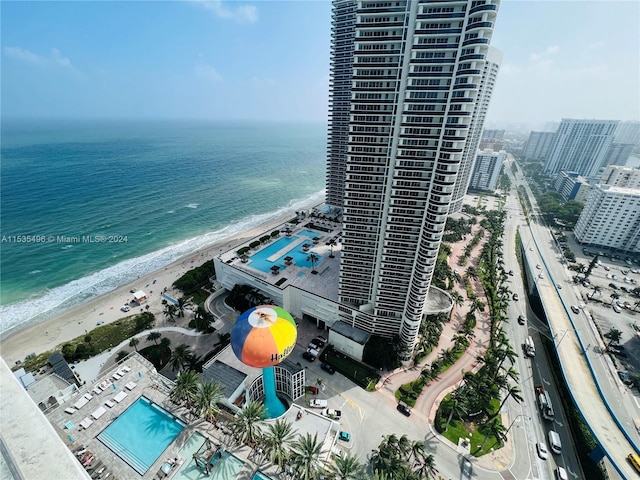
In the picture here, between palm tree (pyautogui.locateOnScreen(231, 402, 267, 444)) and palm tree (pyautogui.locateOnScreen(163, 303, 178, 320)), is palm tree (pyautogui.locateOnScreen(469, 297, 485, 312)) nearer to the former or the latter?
palm tree (pyautogui.locateOnScreen(231, 402, 267, 444))

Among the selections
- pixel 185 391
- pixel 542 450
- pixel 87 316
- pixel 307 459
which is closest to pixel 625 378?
pixel 542 450

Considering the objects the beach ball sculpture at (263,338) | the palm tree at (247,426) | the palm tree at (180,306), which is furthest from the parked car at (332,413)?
the palm tree at (180,306)

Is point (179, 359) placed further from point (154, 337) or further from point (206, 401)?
point (206, 401)

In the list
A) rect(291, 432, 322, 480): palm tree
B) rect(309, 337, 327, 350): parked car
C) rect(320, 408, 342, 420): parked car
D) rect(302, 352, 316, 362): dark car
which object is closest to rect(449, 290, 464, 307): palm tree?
rect(309, 337, 327, 350): parked car

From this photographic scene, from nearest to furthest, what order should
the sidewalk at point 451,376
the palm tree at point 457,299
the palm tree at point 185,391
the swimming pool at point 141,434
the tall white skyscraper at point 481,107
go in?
the swimming pool at point 141,434
the palm tree at point 185,391
the sidewalk at point 451,376
the palm tree at point 457,299
the tall white skyscraper at point 481,107

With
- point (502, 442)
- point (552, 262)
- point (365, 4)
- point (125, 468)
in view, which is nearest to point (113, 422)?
point (125, 468)

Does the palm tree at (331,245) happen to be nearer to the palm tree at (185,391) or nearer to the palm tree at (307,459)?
the palm tree at (185,391)
